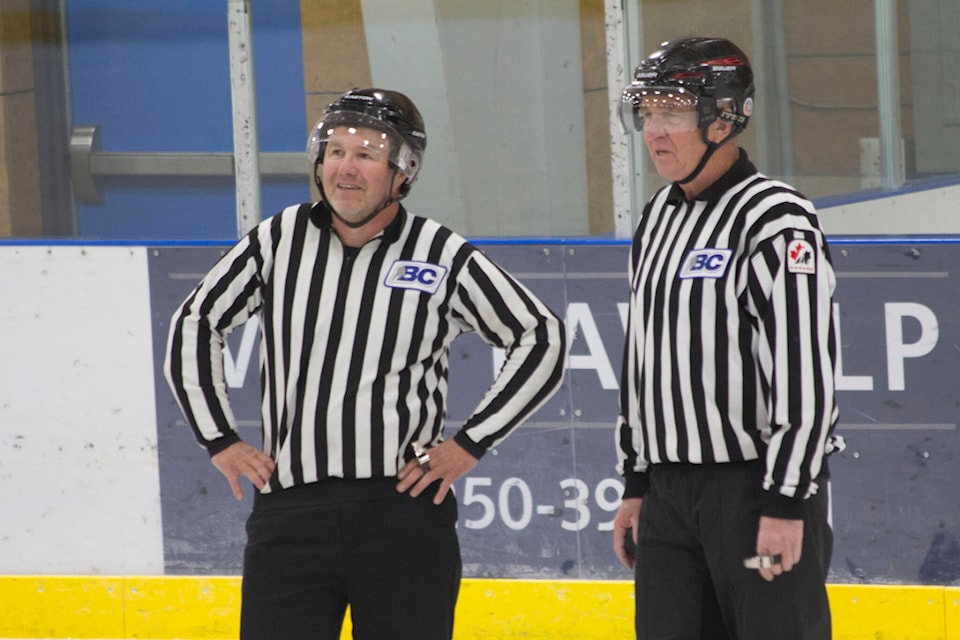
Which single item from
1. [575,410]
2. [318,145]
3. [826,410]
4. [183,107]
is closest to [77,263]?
[183,107]

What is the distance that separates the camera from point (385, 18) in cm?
404

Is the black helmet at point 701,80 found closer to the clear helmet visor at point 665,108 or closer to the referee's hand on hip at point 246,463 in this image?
the clear helmet visor at point 665,108

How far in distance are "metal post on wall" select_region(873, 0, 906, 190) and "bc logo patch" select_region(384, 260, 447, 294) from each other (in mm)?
2073

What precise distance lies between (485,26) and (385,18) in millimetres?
295

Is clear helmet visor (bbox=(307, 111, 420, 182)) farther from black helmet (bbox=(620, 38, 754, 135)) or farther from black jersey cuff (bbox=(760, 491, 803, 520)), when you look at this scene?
black jersey cuff (bbox=(760, 491, 803, 520))

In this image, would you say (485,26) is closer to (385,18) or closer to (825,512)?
(385,18)

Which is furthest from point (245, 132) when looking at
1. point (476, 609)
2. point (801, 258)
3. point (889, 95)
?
point (801, 258)

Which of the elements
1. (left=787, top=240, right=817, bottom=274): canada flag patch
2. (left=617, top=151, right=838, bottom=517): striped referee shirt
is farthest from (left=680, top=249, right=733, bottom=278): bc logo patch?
(left=787, top=240, right=817, bottom=274): canada flag patch

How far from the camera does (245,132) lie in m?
3.99

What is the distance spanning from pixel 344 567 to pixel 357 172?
637 millimetres

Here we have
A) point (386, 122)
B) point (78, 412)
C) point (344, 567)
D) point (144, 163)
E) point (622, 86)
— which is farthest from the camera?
point (144, 163)

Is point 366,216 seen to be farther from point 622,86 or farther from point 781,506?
point 622,86

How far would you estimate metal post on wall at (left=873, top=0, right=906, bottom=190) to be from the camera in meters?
4.05

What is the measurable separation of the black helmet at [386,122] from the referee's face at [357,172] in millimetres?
14
